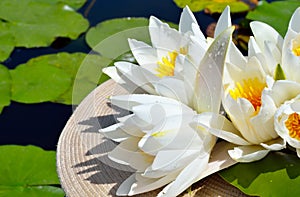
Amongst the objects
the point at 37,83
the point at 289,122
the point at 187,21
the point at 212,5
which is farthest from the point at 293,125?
the point at 212,5

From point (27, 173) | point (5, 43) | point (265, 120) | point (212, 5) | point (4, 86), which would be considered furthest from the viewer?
point (212, 5)

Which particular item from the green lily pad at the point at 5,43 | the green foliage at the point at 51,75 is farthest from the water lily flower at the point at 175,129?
the green lily pad at the point at 5,43

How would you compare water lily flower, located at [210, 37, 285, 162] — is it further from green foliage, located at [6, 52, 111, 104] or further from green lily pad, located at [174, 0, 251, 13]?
green lily pad, located at [174, 0, 251, 13]

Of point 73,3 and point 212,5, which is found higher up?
point 212,5

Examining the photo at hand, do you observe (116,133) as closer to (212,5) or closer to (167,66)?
(167,66)

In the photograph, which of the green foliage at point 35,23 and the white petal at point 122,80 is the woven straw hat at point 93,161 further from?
the green foliage at point 35,23

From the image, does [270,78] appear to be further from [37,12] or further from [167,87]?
[37,12]
